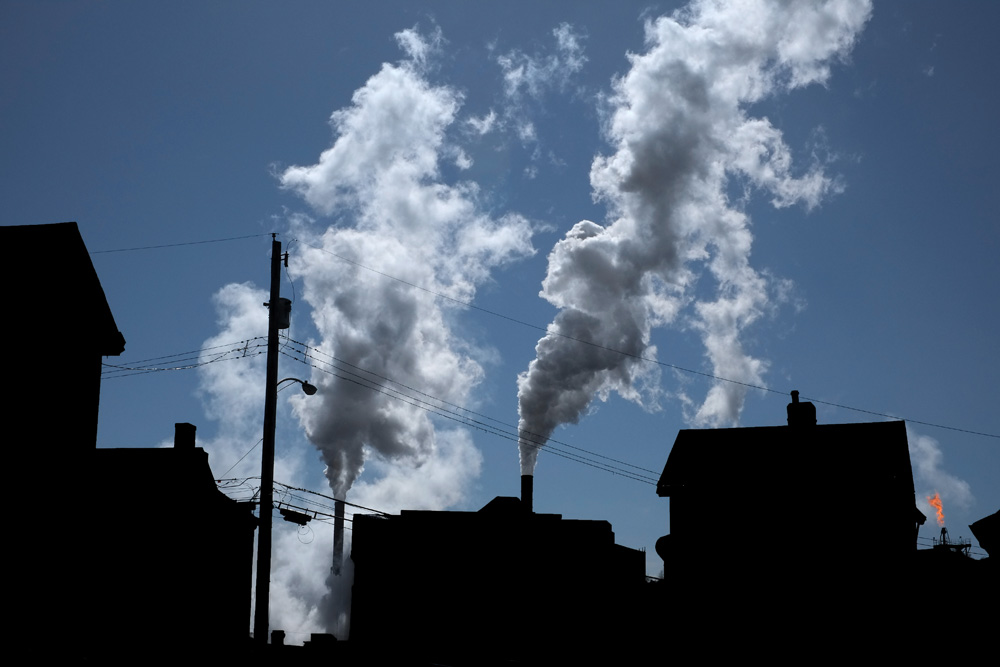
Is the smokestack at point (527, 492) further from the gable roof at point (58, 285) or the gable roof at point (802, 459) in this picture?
the gable roof at point (58, 285)

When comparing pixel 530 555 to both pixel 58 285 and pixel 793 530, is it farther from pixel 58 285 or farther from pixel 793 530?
pixel 58 285

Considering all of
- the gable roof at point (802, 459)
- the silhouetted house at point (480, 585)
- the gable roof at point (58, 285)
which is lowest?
the silhouetted house at point (480, 585)

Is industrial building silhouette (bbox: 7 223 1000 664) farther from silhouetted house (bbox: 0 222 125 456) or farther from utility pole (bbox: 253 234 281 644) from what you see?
utility pole (bbox: 253 234 281 644)

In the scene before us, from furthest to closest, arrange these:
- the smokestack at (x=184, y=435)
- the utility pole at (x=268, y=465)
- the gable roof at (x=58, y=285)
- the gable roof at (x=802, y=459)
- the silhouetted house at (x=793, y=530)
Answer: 1. the smokestack at (x=184, y=435)
2. the gable roof at (x=802, y=459)
3. the silhouetted house at (x=793, y=530)
4. the gable roof at (x=58, y=285)
5. the utility pole at (x=268, y=465)

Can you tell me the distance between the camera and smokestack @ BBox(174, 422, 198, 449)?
34906mm

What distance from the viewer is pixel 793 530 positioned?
33000mm

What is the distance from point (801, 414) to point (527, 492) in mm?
14258

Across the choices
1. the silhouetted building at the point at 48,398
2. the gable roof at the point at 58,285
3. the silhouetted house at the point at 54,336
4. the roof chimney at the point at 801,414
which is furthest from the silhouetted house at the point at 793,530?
the gable roof at the point at 58,285

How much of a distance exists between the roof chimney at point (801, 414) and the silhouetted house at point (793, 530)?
0.51 metres

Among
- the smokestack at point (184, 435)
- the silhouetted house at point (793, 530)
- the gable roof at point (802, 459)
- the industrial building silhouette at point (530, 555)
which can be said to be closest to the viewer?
the industrial building silhouette at point (530, 555)

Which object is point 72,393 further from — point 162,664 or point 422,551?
point 422,551

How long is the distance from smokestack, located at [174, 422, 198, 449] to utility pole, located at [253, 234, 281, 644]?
49.2 feet

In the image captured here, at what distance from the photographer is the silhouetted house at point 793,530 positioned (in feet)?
104

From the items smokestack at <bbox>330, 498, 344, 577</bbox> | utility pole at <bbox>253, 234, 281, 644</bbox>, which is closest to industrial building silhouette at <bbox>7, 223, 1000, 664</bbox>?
utility pole at <bbox>253, 234, 281, 644</bbox>
